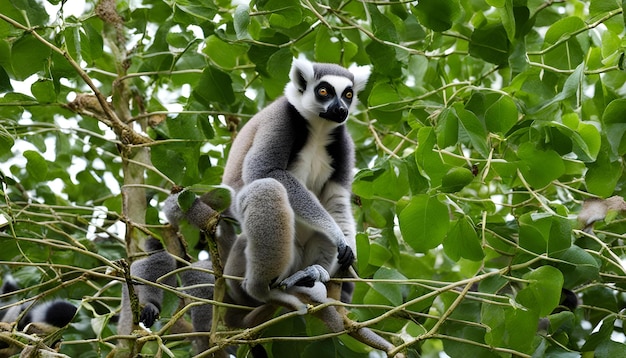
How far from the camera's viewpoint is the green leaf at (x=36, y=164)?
4.41 metres

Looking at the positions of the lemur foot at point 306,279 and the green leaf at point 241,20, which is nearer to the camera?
the green leaf at point 241,20

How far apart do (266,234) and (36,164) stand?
1.44 m

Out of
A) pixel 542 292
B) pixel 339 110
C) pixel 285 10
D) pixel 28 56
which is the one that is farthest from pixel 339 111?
pixel 542 292

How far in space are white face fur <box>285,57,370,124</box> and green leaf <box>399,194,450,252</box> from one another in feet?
5.16

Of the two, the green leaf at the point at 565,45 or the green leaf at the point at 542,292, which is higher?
the green leaf at the point at 565,45

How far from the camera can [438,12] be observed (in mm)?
4047

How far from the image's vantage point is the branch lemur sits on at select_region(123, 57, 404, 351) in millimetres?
4246

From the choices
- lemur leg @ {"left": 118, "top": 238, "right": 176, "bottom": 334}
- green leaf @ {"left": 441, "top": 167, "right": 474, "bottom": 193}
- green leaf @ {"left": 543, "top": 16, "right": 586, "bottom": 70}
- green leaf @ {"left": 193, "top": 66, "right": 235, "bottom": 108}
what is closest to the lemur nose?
green leaf @ {"left": 193, "top": 66, "right": 235, "bottom": 108}

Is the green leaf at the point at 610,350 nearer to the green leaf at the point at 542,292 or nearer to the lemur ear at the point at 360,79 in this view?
the green leaf at the point at 542,292

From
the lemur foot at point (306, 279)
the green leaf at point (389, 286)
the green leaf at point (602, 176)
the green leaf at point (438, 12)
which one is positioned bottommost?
the lemur foot at point (306, 279)

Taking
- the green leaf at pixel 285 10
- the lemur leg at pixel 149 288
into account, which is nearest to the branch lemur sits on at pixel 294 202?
the lemur leg at pixel 149 288

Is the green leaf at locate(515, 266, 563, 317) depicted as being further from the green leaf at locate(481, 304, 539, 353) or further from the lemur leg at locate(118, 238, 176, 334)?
the lemur leg at locate(118, 238, 176, 334)

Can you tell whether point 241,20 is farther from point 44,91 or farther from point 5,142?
point 5,142

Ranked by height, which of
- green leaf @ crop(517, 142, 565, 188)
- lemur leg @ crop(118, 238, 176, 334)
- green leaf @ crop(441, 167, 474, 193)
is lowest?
lemur leg @ crop(118, 238, 176, 334)
